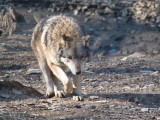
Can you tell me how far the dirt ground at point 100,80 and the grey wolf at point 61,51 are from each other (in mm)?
271

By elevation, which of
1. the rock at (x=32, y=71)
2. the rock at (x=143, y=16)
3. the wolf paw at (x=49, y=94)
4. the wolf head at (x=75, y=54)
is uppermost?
the rock at (x=143, y=16)

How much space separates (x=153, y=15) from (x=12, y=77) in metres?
8.74

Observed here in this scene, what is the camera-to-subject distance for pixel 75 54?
851cm

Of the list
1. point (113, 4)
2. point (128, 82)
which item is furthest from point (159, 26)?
point (128, 82)

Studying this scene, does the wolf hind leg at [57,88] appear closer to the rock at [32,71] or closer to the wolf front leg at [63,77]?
the wolf front leg at [63,77]

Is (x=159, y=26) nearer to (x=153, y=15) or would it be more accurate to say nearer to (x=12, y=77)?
(x=153, y=15)

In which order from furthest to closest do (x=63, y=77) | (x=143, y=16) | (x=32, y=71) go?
1. (x=143, y=16)
2. (x=32, y=71)
3. (x=63, y=77)

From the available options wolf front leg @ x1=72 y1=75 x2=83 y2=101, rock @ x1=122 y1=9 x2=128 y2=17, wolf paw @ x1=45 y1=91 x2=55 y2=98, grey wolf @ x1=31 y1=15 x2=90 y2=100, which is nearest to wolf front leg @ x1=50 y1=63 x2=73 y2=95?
grey wolf @ x1=31 y1=15 x2=90 y2=100

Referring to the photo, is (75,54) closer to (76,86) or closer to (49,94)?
(76,86)

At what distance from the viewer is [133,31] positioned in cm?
1811

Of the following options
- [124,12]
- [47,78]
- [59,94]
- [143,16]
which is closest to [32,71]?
[47,78]

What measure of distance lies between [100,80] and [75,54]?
250 centimetres

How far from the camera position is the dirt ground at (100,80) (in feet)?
25.0

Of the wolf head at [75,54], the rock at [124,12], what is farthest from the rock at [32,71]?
the rock at [124,12]
